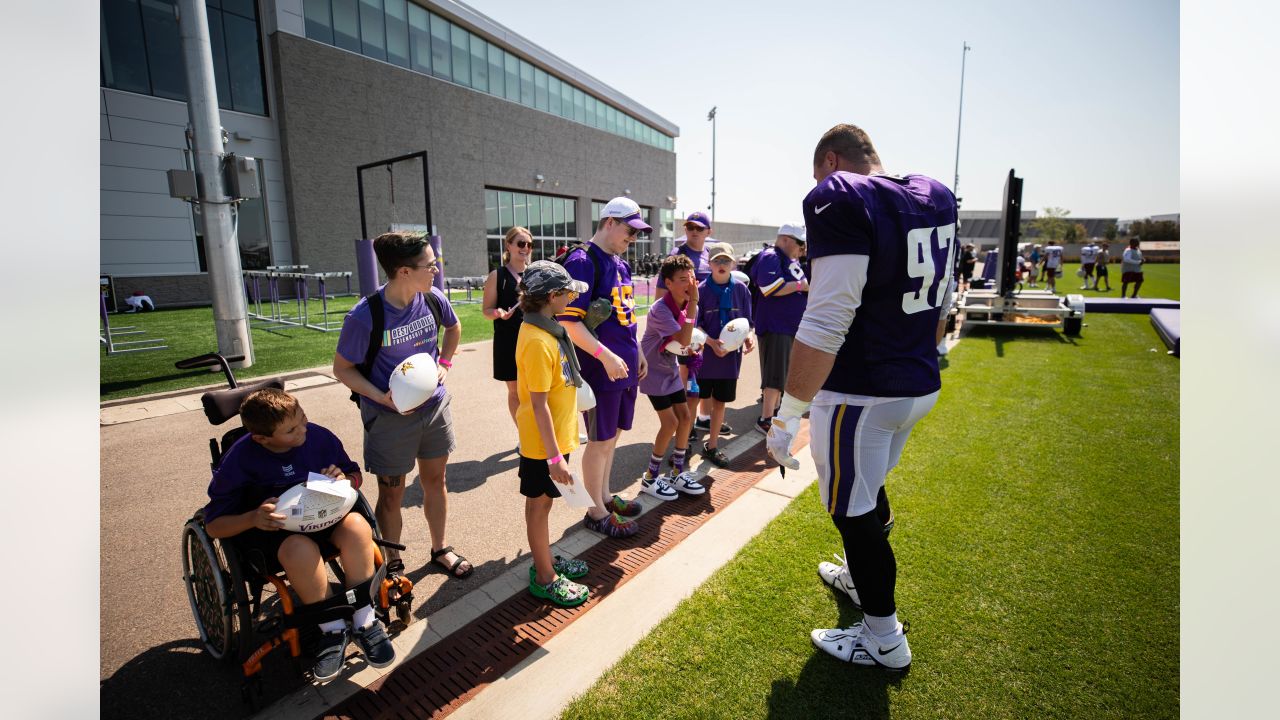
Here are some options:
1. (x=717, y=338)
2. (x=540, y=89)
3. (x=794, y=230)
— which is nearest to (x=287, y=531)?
(x=717, y=338)

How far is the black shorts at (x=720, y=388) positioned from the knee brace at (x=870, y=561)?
2.78 meters

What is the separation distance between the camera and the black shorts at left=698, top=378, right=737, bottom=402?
5488 mm

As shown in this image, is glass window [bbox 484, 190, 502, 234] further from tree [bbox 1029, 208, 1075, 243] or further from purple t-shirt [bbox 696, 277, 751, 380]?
tree [bbox 1029, 208, 1075, 243]

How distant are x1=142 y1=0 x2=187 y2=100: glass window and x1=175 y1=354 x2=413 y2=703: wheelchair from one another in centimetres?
2104

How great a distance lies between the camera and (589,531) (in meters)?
4.21

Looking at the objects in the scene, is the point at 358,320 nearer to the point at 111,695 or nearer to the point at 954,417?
the point at 111,695

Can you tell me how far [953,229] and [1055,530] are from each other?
2.66 m

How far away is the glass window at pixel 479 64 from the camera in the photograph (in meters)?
28.8

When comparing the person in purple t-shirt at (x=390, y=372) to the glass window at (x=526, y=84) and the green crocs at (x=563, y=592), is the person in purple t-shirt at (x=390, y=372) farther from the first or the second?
the glass window at (x=526, y=84)

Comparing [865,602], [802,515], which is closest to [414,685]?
[865,602]

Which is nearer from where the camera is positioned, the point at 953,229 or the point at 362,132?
the point at 953,229

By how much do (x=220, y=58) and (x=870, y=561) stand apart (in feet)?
82.9

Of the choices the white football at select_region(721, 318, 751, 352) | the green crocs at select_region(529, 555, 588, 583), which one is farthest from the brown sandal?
the white football at select_region(721, 318, 751, 352)

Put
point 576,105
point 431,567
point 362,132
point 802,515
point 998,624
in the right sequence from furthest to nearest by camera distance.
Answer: point 576,105
point 362,132
point 802,515
point 431,567
point 998,624
